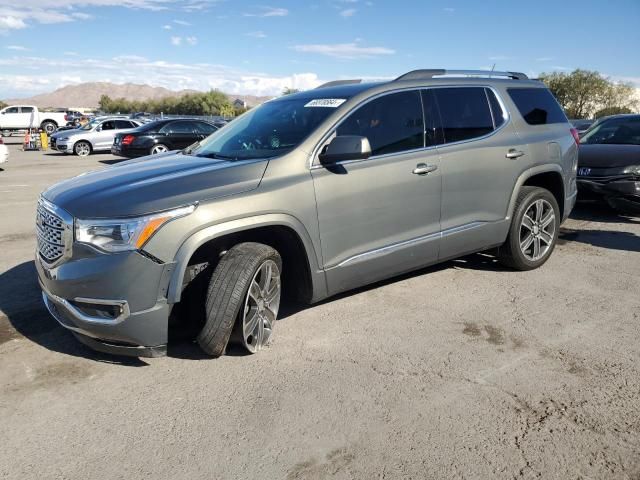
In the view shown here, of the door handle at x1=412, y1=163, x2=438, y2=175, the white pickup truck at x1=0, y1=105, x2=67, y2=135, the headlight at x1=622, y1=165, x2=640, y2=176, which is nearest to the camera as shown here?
the door handle at x1=412, y1=163, x2=438, y2=175

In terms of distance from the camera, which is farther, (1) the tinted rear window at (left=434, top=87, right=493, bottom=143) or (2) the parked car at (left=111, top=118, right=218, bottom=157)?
(2) the parked car at (left=111, top=118, right=218, bottom=157)

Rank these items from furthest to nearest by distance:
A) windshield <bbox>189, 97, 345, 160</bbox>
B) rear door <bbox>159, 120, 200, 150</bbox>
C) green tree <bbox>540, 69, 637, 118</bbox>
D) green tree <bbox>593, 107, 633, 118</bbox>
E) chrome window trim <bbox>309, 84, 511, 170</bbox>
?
green tree <bbox>540, 69, 637, 118</bbox> < green tree <bbox>593, 107, 633, 118</bbox> < rear door <bbox>159, 120, 200, 150</bbox> < windshield <bbox>189, 97, 345, 160</bbox> < chrome window trim <bbox>309, 84, 511, 170</bbox>

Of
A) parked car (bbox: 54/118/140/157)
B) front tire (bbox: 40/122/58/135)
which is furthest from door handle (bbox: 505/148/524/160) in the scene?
front tire (bbox: 40/122/58/135)

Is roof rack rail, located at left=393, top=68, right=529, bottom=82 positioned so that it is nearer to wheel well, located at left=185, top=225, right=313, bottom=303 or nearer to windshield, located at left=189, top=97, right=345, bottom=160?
windshield, located at left=189, top=97, right=345, bottom=160

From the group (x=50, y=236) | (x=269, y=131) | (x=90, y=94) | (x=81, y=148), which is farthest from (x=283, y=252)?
(x=90, y=94)

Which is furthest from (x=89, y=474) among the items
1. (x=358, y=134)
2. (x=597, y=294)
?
(x=597, y=294)

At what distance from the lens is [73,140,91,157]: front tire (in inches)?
→ 883

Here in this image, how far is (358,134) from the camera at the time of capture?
13.9 ft

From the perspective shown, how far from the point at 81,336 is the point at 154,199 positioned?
1006 millimetres

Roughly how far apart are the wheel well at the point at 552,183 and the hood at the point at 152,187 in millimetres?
3265

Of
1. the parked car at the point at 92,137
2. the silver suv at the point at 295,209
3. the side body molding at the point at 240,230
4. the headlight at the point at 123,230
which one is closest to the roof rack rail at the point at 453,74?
the silver suv at the point at 295,209

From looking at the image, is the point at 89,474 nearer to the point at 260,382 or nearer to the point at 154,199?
the point at 260,382

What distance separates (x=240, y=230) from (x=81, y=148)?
70.4ft

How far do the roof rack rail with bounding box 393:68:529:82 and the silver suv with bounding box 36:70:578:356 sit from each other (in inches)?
0.8
